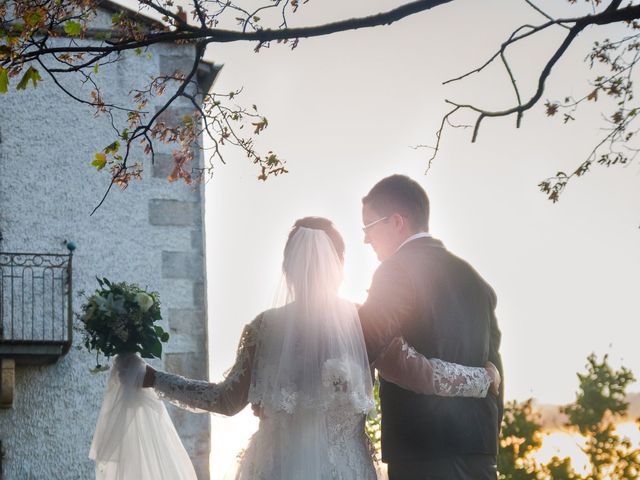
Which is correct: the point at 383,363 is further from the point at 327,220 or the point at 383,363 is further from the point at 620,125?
the point at 620,125

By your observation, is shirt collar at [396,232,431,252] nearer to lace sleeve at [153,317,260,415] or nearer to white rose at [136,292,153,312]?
lace sleeve at [153,317,260,415]

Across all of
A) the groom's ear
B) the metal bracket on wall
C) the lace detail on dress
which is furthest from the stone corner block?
the lace detail on dress

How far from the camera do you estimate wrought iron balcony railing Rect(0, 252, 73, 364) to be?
9.41 metres

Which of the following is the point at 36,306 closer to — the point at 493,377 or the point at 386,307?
the point at 386,307

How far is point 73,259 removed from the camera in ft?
32.4

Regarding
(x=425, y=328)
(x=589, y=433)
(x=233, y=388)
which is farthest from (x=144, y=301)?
(x=589, y=433)

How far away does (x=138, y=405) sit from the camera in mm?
5043

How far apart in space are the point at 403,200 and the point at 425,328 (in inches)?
21.0

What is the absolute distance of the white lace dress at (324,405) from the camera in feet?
13.9

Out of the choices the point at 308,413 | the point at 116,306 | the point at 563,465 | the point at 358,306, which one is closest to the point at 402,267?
the point at 358,306

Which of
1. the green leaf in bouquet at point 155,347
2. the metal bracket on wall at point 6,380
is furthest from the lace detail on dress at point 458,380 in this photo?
the metal bracket on wall at point 6,380

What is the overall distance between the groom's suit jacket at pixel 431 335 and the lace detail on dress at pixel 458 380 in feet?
0.19

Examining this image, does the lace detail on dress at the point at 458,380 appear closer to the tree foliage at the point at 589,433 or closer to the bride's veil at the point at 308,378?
the bride's veil at the point at 308,378

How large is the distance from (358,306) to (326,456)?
644 millimetres
